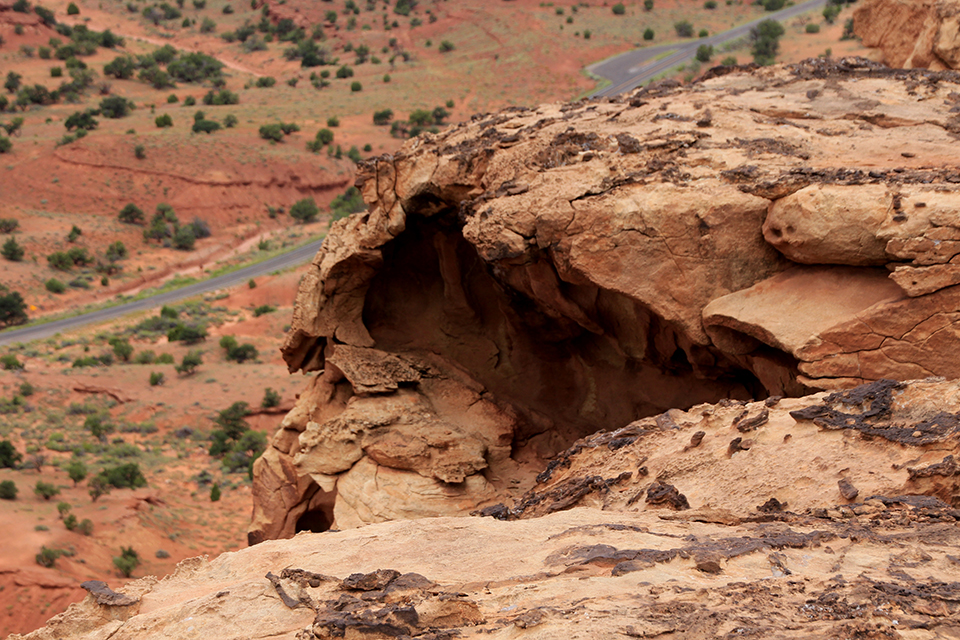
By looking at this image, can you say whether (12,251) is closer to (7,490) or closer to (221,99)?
(221,99)

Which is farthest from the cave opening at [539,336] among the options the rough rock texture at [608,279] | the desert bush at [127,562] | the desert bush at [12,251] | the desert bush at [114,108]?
the desert bush at [114,108]

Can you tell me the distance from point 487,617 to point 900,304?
5.60m

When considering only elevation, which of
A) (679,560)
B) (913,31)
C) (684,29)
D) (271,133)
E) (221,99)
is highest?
(684,29)

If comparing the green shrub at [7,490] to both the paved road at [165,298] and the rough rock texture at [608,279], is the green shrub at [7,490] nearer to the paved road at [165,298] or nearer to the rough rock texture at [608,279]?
the rough rock texture at [608,279]

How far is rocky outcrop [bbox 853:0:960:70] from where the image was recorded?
47.2ft

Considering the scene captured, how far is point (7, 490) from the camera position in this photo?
22375 mm

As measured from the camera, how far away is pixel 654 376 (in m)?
11.9

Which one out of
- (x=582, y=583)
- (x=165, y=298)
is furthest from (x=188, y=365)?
(x=582, y=583)

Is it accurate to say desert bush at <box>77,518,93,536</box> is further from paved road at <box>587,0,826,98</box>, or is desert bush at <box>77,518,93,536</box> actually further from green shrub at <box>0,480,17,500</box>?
paved road at <box>587,0,826,98</box>

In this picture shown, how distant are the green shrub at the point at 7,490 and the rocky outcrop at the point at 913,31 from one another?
2361cm

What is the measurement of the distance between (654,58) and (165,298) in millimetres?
40964

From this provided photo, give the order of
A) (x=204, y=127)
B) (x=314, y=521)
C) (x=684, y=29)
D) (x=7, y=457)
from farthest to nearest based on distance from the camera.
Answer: (x=684, y=29) < (x=204, y=127) < (x=7, y=457) < (x=314, y=521)

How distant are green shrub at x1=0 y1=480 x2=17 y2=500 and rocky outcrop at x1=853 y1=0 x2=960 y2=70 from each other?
Answer: 23612mm

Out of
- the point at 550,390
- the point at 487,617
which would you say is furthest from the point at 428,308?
the point at 487,617
